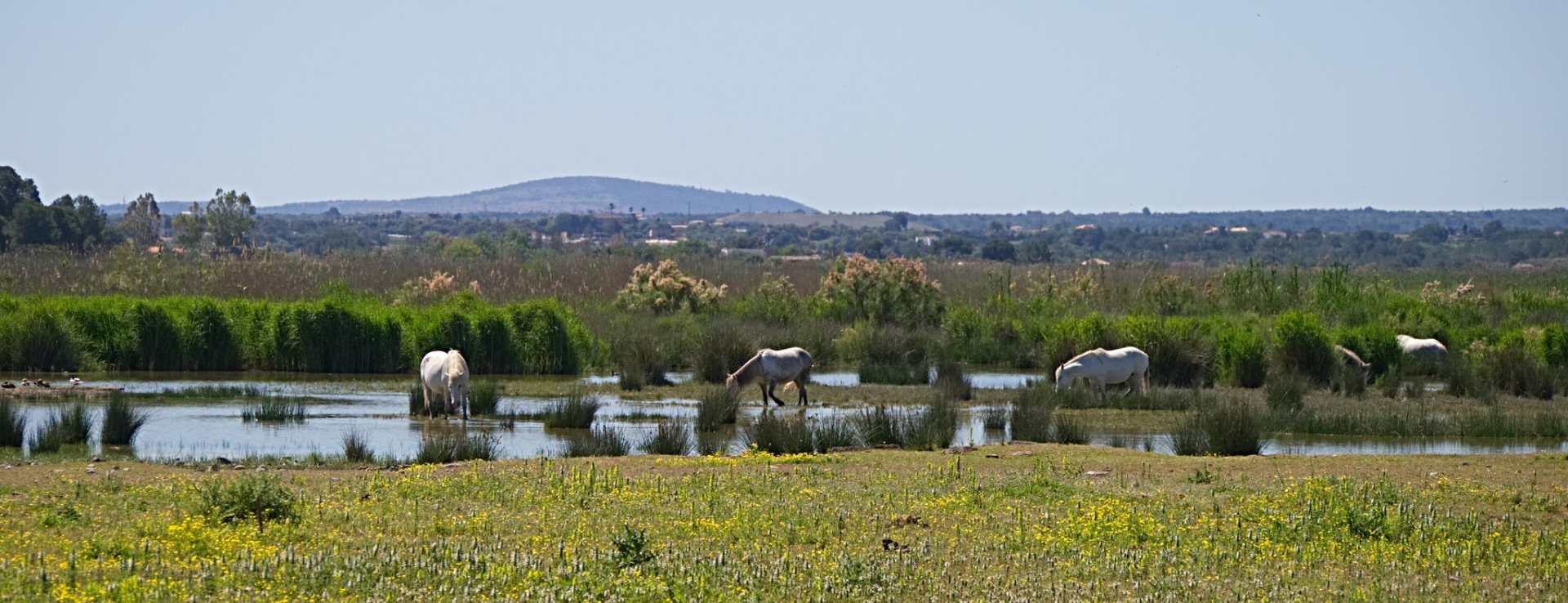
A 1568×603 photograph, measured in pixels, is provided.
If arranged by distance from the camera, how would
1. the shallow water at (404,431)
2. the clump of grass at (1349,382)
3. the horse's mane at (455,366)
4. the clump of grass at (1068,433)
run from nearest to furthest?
the shallow water at (404,431)
the clump of grass at (1068,433)
the horse's mane at (455,366)
the clump of grass at (1349,382)

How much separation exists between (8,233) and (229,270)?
928 inches

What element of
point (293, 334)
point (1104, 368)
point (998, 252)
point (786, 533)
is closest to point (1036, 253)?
point (998, 252)

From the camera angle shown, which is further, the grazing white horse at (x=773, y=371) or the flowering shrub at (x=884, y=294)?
the flowering shrub at (x=884, y=294)

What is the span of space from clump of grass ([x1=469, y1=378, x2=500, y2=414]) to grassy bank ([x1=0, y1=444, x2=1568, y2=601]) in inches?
328

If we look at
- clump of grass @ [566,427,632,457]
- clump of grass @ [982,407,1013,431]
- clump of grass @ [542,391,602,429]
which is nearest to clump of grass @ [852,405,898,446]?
clump of grass @ [566,427,632,457]

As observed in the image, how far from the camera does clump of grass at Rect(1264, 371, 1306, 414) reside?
24.6m

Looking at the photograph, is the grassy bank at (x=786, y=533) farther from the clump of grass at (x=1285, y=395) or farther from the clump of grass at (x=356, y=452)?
the clump of grass at (x=1285, y=395)

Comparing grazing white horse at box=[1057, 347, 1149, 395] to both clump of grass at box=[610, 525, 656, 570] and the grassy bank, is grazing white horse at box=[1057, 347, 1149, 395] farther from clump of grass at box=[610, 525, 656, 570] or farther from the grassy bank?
clump of grass at box=[610, 525, 656, 570]

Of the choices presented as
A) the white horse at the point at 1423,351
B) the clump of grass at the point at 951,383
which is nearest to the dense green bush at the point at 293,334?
the clump of grass at the point at 951,383

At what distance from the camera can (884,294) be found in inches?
1694

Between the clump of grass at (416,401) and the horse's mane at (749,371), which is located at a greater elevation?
the horse's mane at (749,371)

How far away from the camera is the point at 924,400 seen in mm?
27062

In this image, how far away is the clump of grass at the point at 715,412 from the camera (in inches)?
885

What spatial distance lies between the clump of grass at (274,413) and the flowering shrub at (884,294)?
20911 millimetres
